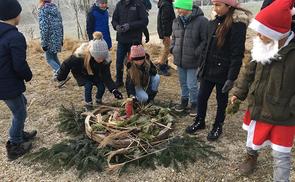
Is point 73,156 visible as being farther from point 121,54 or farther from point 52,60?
point 52,60

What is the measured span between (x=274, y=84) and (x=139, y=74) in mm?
2228

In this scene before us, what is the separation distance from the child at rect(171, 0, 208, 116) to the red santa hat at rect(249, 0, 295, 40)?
5.15ft

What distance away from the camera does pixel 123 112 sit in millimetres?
4871

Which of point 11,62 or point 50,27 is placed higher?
point 11,62

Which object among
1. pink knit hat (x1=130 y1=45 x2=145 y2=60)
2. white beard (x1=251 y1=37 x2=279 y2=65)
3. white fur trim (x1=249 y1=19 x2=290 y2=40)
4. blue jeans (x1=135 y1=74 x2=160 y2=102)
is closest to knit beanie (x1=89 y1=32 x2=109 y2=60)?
pink knit hat (x1=130 y1=45 x2=145 y2=60)

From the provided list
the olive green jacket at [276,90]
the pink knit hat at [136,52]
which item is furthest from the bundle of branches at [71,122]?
the olive green jacket at [276,90]

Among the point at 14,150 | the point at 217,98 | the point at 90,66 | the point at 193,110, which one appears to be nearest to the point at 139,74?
the point at 90,66

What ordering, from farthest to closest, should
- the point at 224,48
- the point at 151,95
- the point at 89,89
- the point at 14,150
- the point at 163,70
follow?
the point at 163,70, the point at 151,95, the point at 89,89, the point at 14,150, the point at 224,48

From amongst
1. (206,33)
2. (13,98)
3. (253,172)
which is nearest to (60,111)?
(13,98)

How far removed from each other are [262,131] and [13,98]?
2542 mm

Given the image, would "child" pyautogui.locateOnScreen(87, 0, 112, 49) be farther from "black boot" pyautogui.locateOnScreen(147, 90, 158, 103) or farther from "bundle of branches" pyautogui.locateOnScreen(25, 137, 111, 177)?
"bundle of branches" pyautogui.locateOnScreen(25, 137, 111, 177)

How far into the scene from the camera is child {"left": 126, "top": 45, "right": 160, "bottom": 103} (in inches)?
196

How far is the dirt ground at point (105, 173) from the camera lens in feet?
12.8

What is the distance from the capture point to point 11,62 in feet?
13.1
